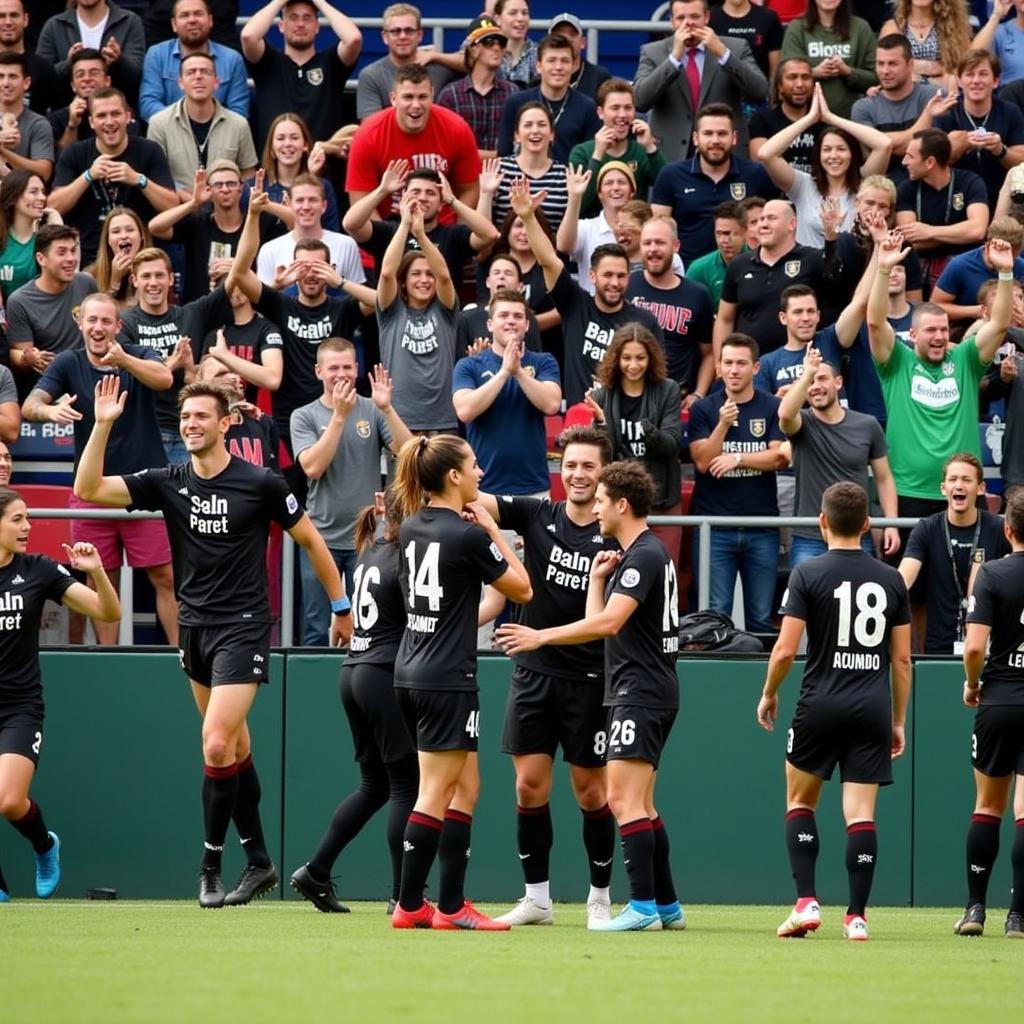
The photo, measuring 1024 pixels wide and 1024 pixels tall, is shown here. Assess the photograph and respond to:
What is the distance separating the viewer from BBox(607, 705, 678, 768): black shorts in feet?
28.5

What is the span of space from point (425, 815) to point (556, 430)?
5.78m

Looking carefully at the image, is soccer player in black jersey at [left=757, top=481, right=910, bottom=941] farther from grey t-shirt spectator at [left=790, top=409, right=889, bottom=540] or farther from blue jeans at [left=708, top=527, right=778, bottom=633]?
grey t-shirt spectator at [left=790, top=409, right=889, bottom=540]

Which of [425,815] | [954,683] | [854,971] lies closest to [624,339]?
[954,683]

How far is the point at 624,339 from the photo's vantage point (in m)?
12.2

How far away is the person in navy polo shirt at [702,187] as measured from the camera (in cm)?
1480

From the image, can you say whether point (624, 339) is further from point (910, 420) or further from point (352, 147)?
point (352, 147)

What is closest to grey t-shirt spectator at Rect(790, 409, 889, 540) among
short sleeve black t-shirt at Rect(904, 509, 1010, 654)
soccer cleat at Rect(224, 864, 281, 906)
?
short sleeve black t-shirt at Rect(904, 509, 1010, 654)

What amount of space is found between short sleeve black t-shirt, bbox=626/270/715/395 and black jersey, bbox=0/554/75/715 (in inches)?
191

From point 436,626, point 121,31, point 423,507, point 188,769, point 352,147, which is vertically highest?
point 121,31

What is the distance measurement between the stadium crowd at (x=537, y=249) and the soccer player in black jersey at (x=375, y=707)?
179 cm

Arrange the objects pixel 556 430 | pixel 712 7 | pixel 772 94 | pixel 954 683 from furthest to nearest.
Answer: pixel 712 7 < pixel 772 94 < pixel 556 430 < pixel 954 683

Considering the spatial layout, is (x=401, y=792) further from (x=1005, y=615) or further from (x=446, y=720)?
(x=1005, y=615)

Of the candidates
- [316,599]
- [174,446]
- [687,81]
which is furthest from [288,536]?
[687,81]

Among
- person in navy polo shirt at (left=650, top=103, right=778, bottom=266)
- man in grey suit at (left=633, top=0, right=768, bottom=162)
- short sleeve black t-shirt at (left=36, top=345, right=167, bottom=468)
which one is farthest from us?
man in grey suit at (left=633, top=0, right=768, bottom=162)
